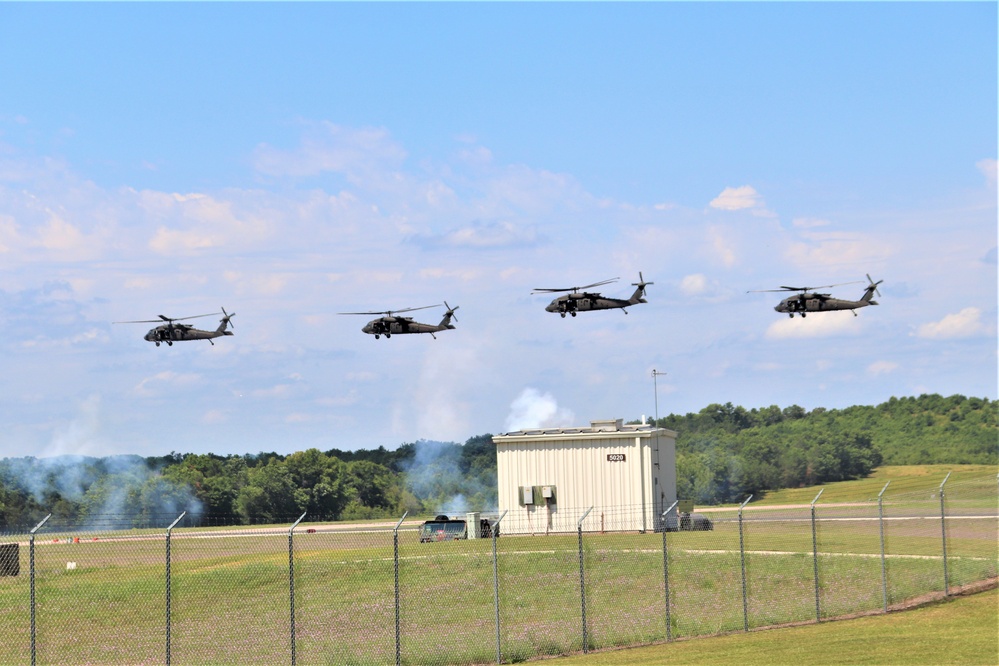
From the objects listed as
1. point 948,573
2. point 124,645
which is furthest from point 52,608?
point 948,573

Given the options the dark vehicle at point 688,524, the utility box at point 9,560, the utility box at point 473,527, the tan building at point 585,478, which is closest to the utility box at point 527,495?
the tan building at point 585,478

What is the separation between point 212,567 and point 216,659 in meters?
17.1

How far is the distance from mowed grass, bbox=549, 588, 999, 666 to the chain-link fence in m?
1.18

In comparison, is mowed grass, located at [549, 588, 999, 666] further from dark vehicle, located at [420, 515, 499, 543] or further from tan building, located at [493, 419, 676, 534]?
dark vehicle, located at [420, 515, 499, 543]

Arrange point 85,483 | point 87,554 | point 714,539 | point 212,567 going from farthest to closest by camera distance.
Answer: point 85,483, point 87,554, point 714,539, point 212,567

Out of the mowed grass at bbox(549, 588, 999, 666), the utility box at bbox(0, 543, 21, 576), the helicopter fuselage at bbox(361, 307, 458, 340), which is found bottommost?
the mowed grass at bbox(549, 588, 999, 666)

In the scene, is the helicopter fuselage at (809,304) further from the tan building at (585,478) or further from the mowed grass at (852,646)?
the mowed grass at (852,646)

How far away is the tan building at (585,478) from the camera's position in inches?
2037

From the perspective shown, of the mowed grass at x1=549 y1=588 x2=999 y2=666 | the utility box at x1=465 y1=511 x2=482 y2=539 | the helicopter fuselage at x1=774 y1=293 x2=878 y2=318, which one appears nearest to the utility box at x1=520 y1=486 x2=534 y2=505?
the utility box at x1=465 y1=511 x2=482 y2=539

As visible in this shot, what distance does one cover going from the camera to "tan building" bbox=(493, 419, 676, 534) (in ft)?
170

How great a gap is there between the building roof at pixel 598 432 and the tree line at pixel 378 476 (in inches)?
900

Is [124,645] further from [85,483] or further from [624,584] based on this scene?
[85,483]

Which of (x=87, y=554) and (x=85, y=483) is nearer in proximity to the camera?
(x=87, y=554)

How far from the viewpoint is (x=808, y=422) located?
165750 millimetres
